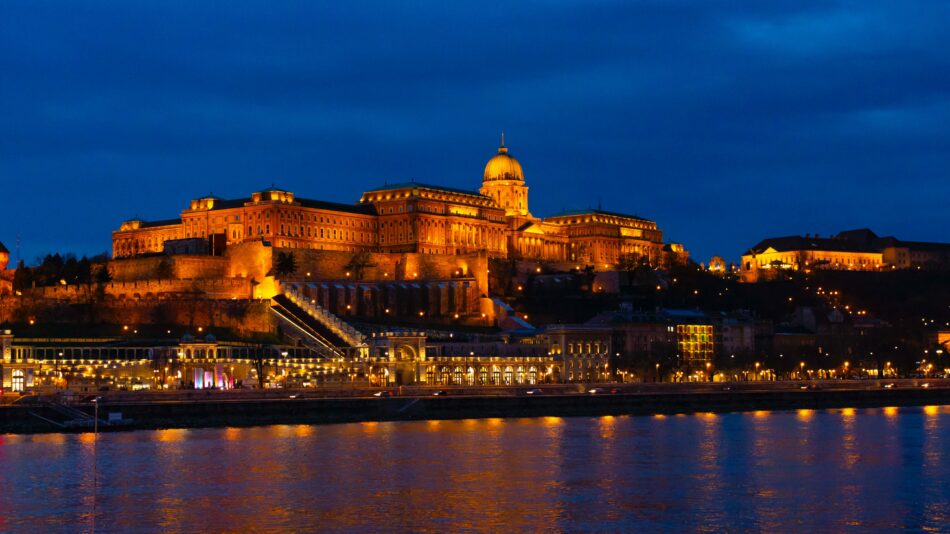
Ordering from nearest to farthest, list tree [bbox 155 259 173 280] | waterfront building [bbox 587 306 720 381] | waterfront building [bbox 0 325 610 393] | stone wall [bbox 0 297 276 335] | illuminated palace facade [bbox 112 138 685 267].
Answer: waterfront building [bbox 0 325 610 393], stone wall [bbox 0 297 276 335], waterfront building [bbox 587 306 720 381], tree [bbox 155 259 173 280], illuminated palace facade [bbox 112 138 685 267]

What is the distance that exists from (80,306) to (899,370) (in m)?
63.1

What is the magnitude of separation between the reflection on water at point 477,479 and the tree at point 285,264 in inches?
1796

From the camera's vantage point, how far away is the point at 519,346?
Answer: 102 metres

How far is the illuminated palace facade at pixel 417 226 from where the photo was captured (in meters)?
132

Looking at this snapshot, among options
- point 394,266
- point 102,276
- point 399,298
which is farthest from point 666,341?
point 102,276

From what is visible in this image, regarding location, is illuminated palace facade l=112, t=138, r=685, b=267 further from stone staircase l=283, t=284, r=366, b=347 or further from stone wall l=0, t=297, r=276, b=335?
stone wall l=0, t=297, r=276, b=335

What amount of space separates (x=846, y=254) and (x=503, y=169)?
4514 cm

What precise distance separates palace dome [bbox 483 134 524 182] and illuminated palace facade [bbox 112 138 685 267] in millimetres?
113

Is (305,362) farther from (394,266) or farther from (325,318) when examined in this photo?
(394,266)

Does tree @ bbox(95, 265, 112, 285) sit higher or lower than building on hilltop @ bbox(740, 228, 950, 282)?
lower

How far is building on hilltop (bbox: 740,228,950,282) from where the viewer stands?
17838 centimetres

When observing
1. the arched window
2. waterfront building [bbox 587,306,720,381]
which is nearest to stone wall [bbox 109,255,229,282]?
waterfront building [bbox 587,306,720,381]

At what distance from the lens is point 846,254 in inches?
7224

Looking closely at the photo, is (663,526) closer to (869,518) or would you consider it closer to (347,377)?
(869,518)
